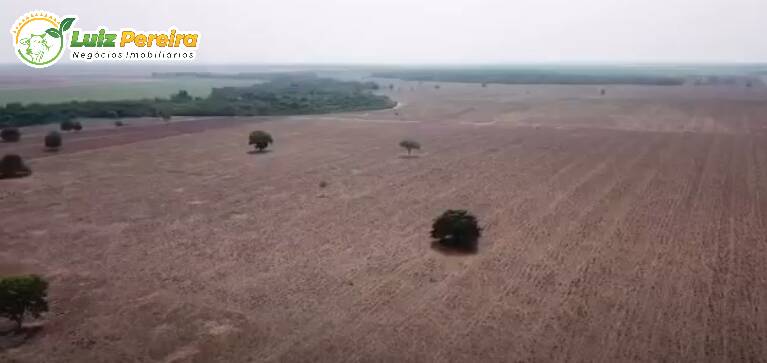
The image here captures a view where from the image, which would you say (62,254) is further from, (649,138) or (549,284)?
(649,138)

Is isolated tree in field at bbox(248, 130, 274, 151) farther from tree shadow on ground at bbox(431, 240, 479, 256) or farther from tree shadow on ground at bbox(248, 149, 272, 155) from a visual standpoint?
tree shadow on ground at bbox(431, 240, 479, 256)

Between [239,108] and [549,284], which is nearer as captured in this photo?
[549,284]

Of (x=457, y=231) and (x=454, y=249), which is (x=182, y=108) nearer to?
(x=457, y=231)

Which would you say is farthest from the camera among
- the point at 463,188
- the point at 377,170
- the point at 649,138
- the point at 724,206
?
the point at 649,138

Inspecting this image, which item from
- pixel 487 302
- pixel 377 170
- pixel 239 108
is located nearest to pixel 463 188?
pixel 377 170

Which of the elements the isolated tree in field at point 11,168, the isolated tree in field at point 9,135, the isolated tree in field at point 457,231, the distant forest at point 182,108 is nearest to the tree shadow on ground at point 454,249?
the isolated tree in field at point 457,231

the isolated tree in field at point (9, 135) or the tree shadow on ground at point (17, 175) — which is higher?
the isolated tree in field at point (9, 135)

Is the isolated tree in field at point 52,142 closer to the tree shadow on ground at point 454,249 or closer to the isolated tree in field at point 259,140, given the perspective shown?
the isolated tree in field at point 259,140
